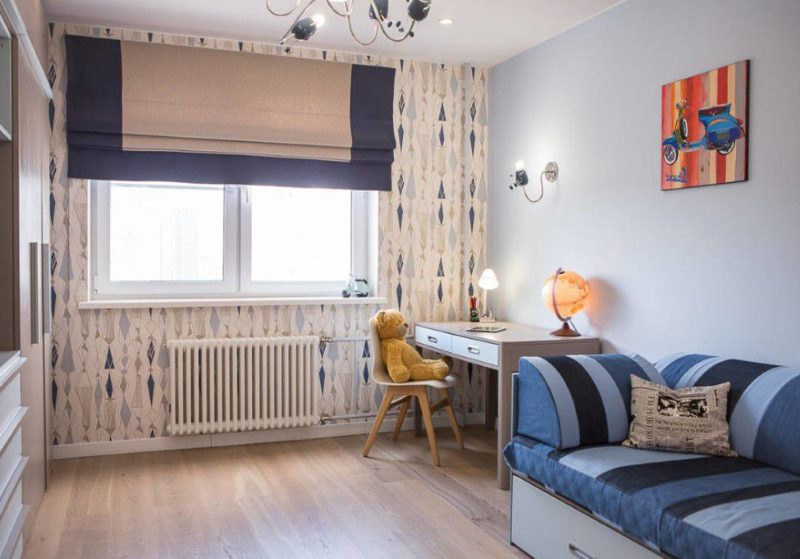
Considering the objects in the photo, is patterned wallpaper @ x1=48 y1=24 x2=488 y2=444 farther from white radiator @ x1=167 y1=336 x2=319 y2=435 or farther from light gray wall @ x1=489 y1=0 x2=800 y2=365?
light gray wall @ x1=489 y1=0 x2=800 y2=365

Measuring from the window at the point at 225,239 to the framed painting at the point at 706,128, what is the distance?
2022 millimetres

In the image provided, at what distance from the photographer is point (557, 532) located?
252 cm

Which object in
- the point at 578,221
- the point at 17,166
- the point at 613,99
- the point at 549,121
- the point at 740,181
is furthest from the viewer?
the point at 549,121

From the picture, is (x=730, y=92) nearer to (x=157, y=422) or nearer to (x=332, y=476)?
(x=332, y=476)

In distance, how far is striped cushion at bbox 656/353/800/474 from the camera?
92.4 inches

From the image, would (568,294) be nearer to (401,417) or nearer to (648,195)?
(648,195)

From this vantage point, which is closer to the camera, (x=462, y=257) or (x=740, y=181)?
(x=740, y=181)

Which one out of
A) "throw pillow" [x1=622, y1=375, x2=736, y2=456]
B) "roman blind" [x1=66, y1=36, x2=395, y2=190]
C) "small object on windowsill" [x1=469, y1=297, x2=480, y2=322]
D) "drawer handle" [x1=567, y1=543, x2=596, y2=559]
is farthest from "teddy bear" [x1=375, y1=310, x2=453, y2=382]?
"drawer handle" [x1=567, y1=543, x2=596, y2=559]

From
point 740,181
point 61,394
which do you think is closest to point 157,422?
point 61,394

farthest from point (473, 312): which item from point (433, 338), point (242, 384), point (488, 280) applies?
point (242, 384)

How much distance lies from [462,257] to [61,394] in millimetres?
2606

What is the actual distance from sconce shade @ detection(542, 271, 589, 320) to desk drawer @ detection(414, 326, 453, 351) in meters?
0.67

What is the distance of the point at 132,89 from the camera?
393 centimetres

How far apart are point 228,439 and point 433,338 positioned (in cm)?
139
